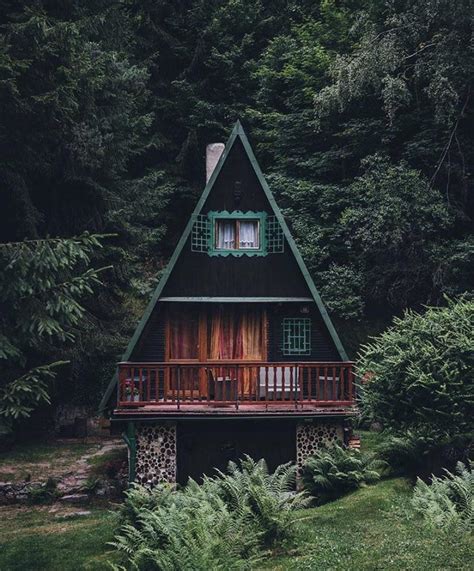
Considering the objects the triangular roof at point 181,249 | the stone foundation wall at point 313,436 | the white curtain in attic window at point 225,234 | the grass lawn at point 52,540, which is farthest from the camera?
the white curtain in attic window at point 225,234

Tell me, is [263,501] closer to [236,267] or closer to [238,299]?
[238,299]

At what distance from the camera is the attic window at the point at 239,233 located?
62.8 ft

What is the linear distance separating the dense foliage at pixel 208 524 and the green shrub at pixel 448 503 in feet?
8.13

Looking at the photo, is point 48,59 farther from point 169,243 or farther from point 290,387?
point 169,243

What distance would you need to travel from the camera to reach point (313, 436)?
17.7m

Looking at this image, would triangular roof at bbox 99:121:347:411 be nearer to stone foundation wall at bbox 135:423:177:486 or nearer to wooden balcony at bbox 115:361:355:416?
wooden balcony at bbox 115:361:355:416

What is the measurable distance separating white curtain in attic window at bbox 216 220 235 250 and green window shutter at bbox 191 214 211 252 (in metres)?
0.37

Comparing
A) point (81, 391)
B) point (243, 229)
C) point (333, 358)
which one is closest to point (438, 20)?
point (243, 229)

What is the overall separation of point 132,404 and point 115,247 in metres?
7.21

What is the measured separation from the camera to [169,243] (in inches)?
1394

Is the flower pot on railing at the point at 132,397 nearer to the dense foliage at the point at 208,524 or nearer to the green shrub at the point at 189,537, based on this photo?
the dense foliage at the point at 208,524

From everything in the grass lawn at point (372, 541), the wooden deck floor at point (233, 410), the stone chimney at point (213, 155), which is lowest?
the grass lawn at point (372, 541)

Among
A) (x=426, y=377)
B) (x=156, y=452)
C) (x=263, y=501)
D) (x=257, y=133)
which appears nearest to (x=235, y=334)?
(x=156, y=452)

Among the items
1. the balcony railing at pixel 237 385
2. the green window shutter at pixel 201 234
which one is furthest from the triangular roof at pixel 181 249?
the balcony railing at pixel 237 385
